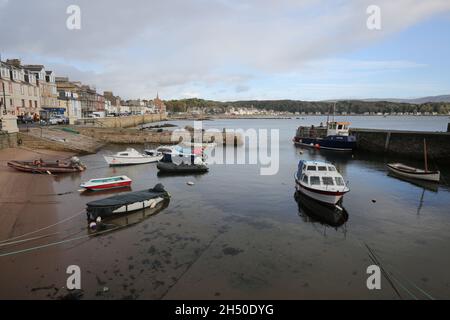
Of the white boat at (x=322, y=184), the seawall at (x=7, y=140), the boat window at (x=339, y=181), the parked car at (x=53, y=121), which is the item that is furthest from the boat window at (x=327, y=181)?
the parked car at (x=53, y=121)

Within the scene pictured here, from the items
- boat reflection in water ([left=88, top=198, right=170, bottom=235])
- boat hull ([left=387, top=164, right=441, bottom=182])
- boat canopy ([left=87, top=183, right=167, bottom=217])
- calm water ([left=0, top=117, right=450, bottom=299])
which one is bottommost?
calm water ([left=0, top=117, right=450, bottom=299])

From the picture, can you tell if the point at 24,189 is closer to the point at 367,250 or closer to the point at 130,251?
the point at 130,251

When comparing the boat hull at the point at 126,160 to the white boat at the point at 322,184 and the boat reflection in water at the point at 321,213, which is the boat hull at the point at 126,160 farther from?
the boat reflection in water at the point at 321,213

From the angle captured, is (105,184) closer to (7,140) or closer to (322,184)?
(322,184)

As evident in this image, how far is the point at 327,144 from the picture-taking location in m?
59.0

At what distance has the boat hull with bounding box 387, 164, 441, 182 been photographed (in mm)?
29906

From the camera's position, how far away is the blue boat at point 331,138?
2173 inches

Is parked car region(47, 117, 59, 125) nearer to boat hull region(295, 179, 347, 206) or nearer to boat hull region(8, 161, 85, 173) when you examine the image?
boat hull region(8, 161, 85, 173)

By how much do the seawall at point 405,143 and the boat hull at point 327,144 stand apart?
145 inches

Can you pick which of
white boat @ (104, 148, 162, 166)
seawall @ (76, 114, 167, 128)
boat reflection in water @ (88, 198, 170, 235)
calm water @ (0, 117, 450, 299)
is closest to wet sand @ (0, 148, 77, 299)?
calm water @ (0, 117, 450, 299)

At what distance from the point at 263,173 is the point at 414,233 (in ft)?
Result: 64.9

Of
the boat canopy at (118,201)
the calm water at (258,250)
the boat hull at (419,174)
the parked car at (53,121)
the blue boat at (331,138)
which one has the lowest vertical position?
the calm water at (258,250)

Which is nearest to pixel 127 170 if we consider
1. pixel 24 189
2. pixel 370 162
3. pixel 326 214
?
pixel 24 189

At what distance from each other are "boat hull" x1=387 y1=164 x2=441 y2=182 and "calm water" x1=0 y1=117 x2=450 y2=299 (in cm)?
466
